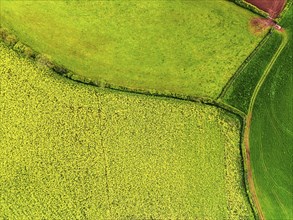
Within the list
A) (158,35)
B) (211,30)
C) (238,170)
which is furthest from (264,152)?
(158,35)

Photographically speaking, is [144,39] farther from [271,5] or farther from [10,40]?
[271,5]

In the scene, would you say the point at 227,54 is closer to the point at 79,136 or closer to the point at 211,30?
the point at 211,30

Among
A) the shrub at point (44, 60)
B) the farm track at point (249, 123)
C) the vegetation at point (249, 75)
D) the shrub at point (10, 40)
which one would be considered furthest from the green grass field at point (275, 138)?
the shrub at point (10, 40)

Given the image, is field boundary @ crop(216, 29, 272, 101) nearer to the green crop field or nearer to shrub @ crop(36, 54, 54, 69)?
the green crop field

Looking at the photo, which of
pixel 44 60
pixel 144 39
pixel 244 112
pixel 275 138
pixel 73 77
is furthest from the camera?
pixel 275 138

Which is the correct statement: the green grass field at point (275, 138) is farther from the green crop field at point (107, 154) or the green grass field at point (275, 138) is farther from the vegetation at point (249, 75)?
the green crop field at point (107, 154)

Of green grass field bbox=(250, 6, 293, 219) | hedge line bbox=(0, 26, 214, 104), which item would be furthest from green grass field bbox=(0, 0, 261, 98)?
green grass field bbox=(250, 6, 293, 219)

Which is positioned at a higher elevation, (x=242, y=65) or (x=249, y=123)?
(x=242, y=65)

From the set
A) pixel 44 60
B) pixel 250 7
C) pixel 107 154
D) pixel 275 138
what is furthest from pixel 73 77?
pixel 275 138
